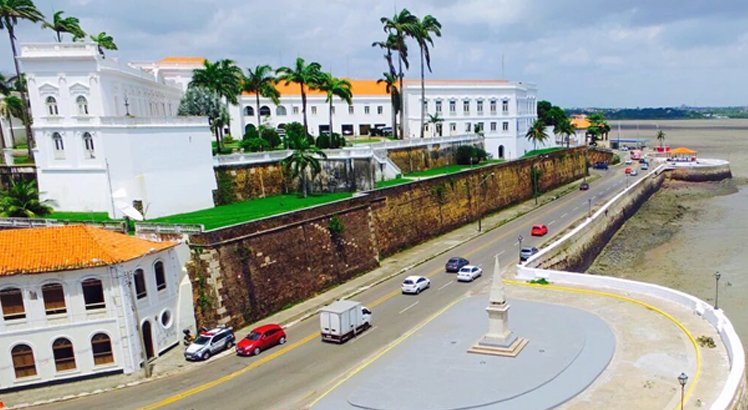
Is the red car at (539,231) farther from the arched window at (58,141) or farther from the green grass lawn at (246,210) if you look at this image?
the arched window at (58,141)

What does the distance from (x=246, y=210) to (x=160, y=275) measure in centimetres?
1214

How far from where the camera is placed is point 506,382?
71.6 ft

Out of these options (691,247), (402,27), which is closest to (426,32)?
(402,27)

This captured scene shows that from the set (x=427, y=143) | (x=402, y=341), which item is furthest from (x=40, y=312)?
(x=427, y=143)

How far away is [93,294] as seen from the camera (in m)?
26.0

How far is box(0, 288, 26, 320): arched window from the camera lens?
24.9 meters

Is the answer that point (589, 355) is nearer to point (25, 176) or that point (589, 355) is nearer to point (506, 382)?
point (506, 382)

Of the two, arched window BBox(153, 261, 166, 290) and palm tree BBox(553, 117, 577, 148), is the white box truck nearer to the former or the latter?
arched window BBox(153, 261, 166, 290)

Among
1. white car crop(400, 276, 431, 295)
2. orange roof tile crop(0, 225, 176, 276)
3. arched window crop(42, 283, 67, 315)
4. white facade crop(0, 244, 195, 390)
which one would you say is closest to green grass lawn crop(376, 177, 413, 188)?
white car crop(400, 276, 431, 295)

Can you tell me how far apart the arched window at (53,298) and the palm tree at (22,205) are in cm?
1221

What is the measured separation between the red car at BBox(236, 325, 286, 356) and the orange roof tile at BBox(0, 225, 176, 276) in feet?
22.2

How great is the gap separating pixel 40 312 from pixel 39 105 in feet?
60.3

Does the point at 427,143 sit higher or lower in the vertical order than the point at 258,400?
higher

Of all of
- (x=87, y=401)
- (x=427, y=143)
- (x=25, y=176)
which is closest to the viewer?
(x=87, y=401)
